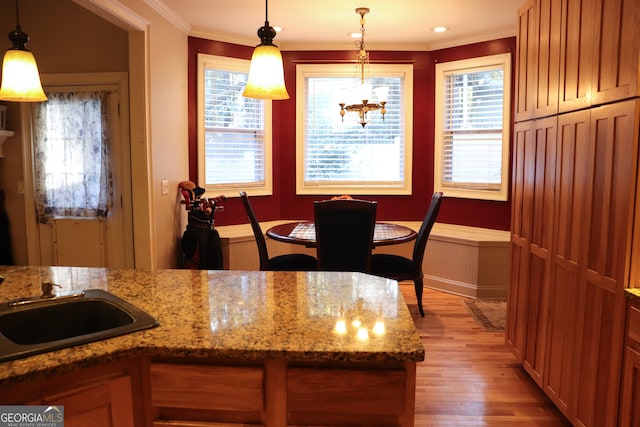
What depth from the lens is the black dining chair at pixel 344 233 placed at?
331 cm

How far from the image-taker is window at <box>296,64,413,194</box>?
16.9 feet

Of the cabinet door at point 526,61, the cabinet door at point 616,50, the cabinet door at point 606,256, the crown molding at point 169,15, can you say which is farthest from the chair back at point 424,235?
the crown molding at point 169,15

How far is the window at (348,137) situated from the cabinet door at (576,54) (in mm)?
2856

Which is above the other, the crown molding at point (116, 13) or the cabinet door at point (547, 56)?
the crown molding at point (116, 13)

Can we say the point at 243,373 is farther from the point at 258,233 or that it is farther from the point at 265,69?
the point at 258,233

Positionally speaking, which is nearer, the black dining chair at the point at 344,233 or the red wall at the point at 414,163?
the black dining chair at the point at 344,233

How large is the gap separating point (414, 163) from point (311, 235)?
1.91 meters

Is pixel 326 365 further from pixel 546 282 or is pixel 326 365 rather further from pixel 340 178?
pixel 340 178

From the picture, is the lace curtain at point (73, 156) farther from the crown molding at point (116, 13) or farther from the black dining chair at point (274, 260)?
the black dining chair at point (274, 260)

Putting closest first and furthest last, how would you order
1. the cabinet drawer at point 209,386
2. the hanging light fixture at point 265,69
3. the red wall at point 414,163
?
the cabinet drawer at point 209,386
the hanging light fixture at point 265,69
the red wall at point 414,163

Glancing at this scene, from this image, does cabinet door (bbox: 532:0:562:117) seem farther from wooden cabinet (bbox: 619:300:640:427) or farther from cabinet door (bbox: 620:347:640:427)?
cabinet door (bbox: 620:347:640:427)

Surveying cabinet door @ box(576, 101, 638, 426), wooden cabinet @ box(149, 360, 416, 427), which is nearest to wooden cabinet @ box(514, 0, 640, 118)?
cabinet door @ box(576, 101, 638, 426)

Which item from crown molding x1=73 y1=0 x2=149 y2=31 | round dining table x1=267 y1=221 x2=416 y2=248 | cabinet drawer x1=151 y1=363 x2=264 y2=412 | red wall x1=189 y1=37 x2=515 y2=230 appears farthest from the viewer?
red wall x1=189 y1=37 x2=515 y2=230

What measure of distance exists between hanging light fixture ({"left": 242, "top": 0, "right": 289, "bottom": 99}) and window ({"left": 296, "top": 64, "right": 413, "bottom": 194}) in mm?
3275
